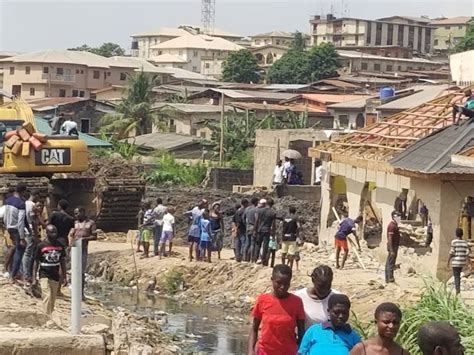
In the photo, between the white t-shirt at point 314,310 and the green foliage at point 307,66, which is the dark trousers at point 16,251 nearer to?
the white t-shirt at point 314,310

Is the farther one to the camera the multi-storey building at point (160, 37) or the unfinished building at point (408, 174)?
the multi-storey building at point (160, 37)

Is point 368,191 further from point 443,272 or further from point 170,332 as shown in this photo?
point 170,332

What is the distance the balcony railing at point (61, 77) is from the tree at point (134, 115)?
20.3 meters

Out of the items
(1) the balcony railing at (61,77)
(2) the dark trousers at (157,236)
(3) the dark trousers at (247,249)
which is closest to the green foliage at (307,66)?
(1) the balcony railing at (61,77)

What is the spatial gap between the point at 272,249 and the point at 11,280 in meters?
7.41

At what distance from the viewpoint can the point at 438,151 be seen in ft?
68.9

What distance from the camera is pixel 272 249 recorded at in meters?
22.4

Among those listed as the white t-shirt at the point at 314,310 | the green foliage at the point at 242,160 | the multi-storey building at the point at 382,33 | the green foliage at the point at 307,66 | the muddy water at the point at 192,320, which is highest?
the multi-storey building at the point at 382,33

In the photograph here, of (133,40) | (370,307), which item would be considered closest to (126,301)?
(370,307)

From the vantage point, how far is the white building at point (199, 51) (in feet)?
388

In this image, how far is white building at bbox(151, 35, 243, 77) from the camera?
118312mm

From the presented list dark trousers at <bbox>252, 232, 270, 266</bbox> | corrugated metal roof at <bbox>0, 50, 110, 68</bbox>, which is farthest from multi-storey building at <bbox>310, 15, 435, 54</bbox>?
dark trousers at <bbox>252, 232, 270, 266</bbox>

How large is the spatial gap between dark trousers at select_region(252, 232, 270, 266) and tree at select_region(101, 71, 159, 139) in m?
33.0

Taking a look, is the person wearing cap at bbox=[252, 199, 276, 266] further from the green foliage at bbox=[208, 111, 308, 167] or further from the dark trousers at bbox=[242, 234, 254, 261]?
the green foliage at bbox=[208, 111, 308, 167]
